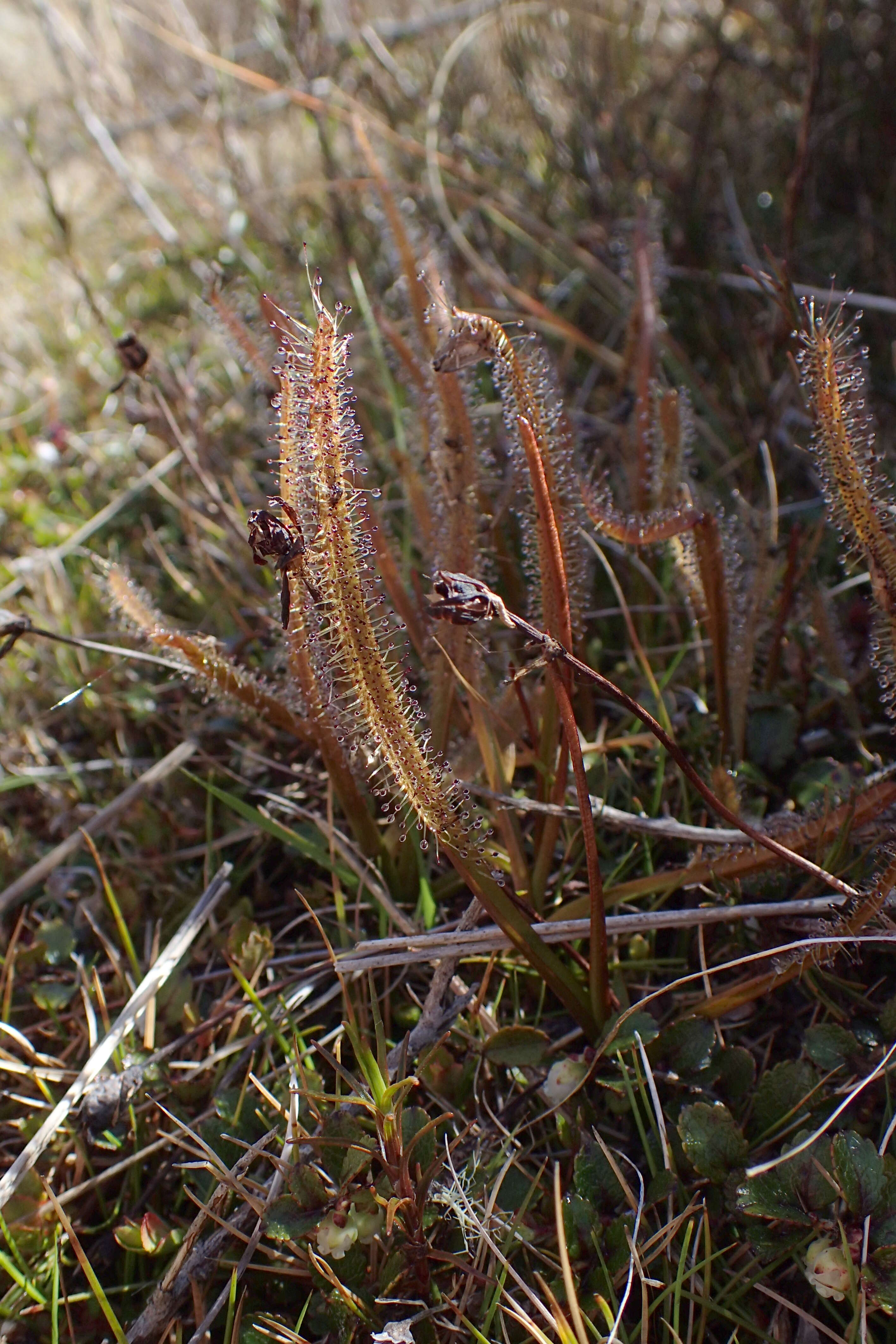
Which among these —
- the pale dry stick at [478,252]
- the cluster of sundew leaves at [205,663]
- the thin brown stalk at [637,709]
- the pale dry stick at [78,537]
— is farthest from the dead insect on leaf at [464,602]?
the pale dry stick at [78,537]

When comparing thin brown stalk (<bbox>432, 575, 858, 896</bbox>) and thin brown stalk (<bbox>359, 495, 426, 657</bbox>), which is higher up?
thin brown stalk (<bbox>359, 495, 426, 657</bbox>)

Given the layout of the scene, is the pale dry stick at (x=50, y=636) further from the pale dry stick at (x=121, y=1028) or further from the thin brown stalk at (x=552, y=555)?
the thin brown stalk at (x=552, y=555)

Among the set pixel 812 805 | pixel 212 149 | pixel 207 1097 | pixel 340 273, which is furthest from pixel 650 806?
pixel 212 149

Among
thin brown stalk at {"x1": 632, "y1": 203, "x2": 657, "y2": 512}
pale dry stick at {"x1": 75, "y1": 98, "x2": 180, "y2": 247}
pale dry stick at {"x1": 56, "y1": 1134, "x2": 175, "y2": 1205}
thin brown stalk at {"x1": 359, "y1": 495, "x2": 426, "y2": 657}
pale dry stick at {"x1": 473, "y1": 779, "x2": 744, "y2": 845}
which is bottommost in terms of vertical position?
pale dry stick at {"x1": 56, "y1": 1134, "x2": 175, "y2": 1205}

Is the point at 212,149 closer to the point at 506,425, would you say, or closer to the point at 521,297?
the point at 521,297

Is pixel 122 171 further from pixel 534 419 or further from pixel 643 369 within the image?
pixel 534 419

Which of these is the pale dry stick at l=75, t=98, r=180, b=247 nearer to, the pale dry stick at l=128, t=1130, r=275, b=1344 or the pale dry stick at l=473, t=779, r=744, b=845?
the pale dry stick at l=473, t=779, r=744, b=845

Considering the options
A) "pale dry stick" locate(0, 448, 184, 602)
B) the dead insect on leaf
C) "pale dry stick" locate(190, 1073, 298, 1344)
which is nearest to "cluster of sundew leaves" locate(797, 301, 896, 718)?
the dead insect on leaf
